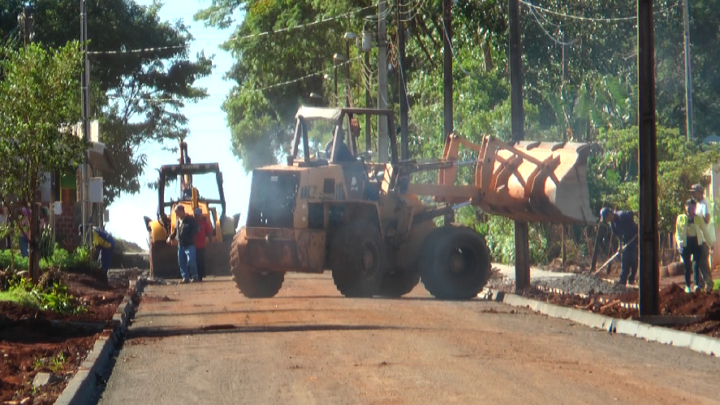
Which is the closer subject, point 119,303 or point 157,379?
point 157,379

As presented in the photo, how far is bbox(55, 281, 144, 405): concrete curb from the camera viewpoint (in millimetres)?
9852

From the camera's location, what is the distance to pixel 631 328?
51.0ft

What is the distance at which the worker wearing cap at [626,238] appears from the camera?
2317cm

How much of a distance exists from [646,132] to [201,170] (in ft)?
55.4

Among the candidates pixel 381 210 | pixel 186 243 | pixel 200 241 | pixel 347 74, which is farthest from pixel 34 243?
pixel 347 74

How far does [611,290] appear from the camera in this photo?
21969 mm

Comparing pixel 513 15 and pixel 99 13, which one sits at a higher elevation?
pixel 99 13

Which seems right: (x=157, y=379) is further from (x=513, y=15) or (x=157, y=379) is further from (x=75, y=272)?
(x=75, y=272)

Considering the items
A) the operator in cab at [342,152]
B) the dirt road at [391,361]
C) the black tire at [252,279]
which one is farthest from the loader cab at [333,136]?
the dirt road at [391,361]

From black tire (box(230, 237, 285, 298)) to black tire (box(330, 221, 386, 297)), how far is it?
1616 mm

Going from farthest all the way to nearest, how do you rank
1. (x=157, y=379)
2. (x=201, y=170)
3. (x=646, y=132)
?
(x=201, y=170) < (x=646, y=132) < (x=157, y=379)

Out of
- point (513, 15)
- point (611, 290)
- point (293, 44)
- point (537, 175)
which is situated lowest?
point (611, 290)

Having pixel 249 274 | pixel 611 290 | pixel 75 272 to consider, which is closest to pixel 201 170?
pixel 75 272

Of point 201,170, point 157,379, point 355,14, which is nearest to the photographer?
point 157,379
